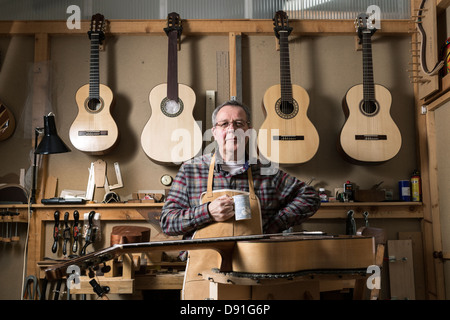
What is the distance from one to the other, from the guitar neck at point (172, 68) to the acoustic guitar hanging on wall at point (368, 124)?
53.9 inches

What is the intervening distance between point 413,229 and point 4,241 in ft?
10.9

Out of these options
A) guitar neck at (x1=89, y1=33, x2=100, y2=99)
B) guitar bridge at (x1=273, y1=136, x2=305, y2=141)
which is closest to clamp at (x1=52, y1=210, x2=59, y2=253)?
guitar neck at (x1=89, y1=33, x2=100, y2=99)

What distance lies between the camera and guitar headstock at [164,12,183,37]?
4.02 meters

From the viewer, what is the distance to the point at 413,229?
13.2 ft

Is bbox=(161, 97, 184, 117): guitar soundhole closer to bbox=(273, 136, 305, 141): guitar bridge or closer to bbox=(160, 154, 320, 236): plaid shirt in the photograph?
bbox=(273, 136, 305, 141): guitar bridge

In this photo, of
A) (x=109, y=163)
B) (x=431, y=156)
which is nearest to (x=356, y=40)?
(x=431, y=156)

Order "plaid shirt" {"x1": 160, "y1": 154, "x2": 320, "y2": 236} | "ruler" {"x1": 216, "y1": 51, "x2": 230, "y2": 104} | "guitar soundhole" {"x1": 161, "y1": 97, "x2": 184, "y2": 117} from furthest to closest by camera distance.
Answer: "ruler" {"x1": 216, "y1": 51, "x2": 230, "y2": 104} → "guitar soundhole" {"x1": 161, "y1": 97, "x2": 184, "y2": 117} → "plaid shirt" {"x1": 160, "y1": 154, "x2": 320, "y2": 236}

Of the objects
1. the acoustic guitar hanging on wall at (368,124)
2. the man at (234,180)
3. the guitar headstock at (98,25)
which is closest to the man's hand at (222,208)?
the man at (234,180)

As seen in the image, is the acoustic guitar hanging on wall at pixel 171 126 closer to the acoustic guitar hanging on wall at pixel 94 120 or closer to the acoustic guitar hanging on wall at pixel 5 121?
the acoustic guitar hanging on wall at pixel 94 120

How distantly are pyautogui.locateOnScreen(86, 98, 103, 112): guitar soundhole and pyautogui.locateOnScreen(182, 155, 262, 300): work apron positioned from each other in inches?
74.3

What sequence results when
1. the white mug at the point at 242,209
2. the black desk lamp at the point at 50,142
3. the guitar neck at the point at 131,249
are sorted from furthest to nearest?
the black desk lamp at the point at 50,142 → the white mug at the point at 242,209 → the guitar neck at the point at 131,249

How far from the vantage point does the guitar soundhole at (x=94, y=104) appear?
3.90 meters
